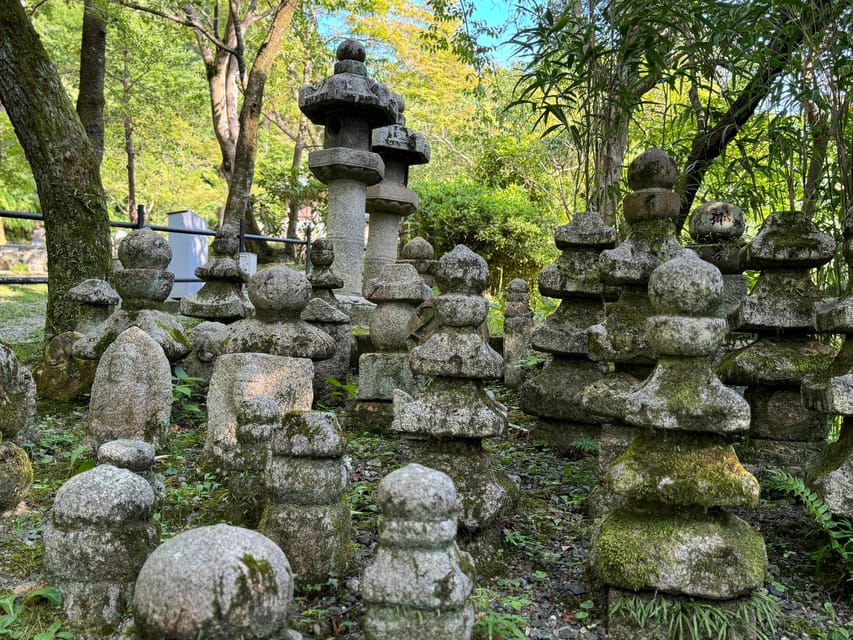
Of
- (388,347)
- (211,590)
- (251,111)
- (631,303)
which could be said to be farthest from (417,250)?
(211,590)

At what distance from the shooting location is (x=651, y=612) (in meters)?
2.64

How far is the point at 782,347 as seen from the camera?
4.11 m

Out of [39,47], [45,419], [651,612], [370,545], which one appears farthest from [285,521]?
[39,47]

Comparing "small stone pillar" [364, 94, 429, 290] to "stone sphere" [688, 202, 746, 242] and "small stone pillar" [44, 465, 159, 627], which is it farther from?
"small stone pillar" [44, 465, 159, 627]

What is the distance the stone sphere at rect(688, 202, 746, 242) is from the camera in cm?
541

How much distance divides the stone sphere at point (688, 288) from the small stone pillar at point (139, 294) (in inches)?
152

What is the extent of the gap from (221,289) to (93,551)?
426cm

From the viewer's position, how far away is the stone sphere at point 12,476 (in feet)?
11.7

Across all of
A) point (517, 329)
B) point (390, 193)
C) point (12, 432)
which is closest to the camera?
point (12, 432)

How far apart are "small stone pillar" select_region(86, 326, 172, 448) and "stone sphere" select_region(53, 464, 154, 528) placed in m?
1.69

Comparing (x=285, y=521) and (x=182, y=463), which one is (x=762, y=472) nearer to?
(x=285, y=521)

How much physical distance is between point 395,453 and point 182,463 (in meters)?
1.44

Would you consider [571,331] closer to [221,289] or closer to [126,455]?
[126,455]

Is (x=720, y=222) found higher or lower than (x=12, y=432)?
higher
